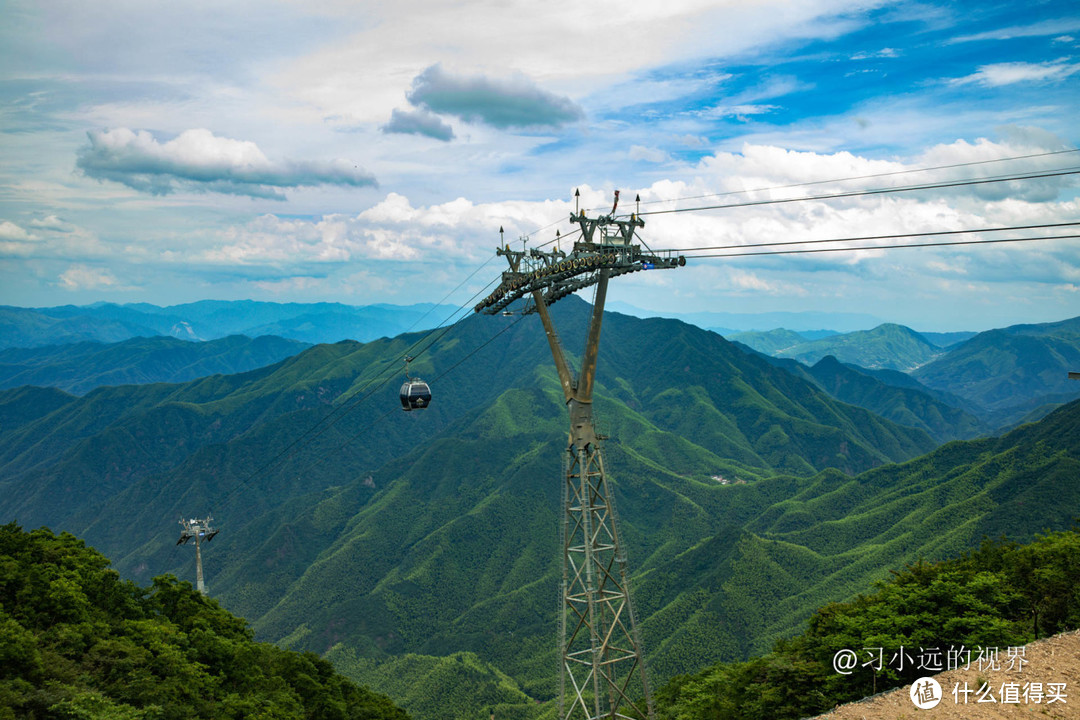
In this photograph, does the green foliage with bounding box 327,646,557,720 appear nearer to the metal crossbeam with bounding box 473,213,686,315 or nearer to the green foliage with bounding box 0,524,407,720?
the green foliage with bounding box 0,524,407,720

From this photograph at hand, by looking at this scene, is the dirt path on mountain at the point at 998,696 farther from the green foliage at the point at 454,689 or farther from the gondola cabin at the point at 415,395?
the green foliage at the point at 454,689

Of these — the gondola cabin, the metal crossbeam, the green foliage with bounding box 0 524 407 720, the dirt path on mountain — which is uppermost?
the metal crossbeam

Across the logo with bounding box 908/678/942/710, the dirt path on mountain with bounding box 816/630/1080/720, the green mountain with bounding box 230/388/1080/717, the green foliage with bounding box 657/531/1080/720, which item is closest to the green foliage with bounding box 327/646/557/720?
the green mountain with bounding box 230/388/1080/717

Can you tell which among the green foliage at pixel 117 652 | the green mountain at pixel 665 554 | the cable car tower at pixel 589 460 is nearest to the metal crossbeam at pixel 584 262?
the cable car tower at pixel 589 460

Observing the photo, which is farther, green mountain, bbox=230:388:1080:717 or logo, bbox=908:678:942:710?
green mountain, bbox=230:388:1080:717

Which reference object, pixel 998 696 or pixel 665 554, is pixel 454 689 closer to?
pixel 665 554
